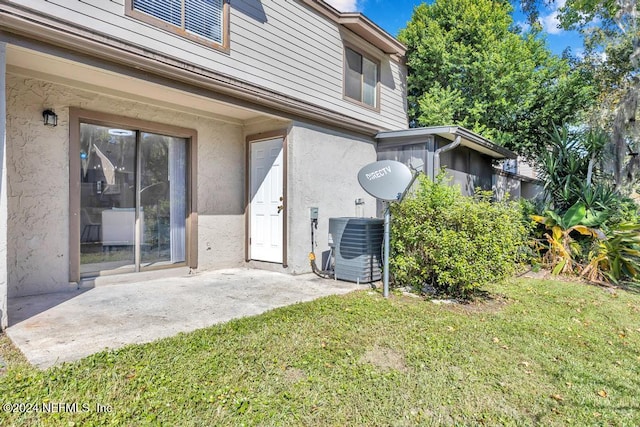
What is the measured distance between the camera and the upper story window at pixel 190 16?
5051mm

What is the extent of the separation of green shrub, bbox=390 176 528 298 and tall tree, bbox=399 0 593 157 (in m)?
6.11

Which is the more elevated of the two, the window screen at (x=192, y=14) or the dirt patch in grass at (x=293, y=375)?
the window screen at (x=192, y=14)

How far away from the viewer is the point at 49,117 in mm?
4648

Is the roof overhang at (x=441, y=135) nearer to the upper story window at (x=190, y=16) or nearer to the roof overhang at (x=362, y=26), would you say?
the roof overhang at (x=362, y=26)

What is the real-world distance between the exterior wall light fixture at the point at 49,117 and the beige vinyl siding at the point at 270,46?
1177mm

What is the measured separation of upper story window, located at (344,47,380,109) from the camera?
8.44 metres

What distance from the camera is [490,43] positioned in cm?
1065

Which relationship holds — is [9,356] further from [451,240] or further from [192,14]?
[192,14]

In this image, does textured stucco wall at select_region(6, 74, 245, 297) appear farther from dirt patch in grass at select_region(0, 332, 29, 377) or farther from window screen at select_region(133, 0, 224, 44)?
dirt patch in grass at select_region(0, 332, 29, 377)

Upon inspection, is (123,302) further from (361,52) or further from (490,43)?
(490,43)

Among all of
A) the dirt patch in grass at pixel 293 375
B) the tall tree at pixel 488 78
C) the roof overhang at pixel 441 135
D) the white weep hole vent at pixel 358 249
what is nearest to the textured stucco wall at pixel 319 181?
the roof overhang at pixel 441 135

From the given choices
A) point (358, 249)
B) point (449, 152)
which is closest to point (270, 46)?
point (358, 249)

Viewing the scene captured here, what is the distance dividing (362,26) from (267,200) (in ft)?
15.4

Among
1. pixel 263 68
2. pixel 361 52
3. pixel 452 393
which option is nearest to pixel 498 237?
pixel 452 393
